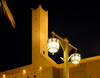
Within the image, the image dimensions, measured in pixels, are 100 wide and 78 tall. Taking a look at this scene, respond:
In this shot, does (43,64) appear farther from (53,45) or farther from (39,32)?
(53,45)

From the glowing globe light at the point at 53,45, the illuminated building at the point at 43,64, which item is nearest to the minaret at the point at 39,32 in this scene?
the illuminated building at the point at 43,64

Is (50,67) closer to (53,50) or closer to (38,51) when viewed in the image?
(38,51)

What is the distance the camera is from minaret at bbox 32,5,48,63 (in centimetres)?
2433

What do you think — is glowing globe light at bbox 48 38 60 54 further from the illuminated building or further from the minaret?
the minaret

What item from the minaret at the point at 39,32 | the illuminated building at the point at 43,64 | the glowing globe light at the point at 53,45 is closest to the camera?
the glowing globe light at the point at 53,45

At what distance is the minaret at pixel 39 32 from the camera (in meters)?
24.3

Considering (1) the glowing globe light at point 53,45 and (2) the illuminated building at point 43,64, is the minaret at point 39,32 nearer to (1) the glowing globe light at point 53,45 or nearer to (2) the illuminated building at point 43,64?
(2) the illuminated building at point 43,64

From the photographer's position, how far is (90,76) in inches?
728

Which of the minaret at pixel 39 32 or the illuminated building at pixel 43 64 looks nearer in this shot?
the illuminated building at pixel 43 64

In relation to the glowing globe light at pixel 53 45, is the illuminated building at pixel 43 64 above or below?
above

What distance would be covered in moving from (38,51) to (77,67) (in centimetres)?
596

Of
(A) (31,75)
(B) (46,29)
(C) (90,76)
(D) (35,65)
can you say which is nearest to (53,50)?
(C) (90,76)

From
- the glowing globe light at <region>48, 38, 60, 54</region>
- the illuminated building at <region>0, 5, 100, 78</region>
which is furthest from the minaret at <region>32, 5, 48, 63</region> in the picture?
the glowing globe light at <region>48, 38, 60, 54</region>

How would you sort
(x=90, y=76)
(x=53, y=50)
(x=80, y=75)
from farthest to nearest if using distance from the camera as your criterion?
1. (x=80, y=75)
2. (x=90, y=76)
3. (x=53, y=50)
